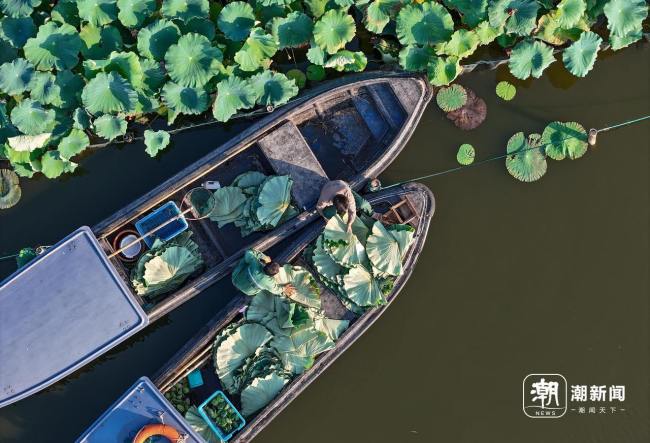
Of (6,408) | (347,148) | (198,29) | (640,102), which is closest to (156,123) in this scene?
(198,29)

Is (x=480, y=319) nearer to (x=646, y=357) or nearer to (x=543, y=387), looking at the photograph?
(x=543, y=387)

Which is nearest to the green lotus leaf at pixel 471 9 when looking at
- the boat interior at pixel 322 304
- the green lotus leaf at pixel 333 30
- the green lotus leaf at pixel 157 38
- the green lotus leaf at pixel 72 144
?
the green lotus leaf at pixel 333 30

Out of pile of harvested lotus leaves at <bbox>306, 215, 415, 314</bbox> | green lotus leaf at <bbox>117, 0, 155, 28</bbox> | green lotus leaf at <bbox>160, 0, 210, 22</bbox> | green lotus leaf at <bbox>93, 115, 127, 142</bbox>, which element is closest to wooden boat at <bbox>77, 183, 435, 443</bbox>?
pile of harvested lotus leaves at <bbox>306, 215, 415, 314</bbox>

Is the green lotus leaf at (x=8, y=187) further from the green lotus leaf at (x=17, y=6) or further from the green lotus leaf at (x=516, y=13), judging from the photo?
the green lotus leaf at (x=516, y=13)

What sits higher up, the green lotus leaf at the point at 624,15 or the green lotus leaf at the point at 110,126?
the green lotus leaf at the point at 110,126

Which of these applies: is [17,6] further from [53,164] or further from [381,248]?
[381,248]

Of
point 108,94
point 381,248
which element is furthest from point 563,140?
point 108,94

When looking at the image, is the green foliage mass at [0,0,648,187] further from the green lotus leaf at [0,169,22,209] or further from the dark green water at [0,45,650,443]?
the dark green water at [0,45,650,443]
